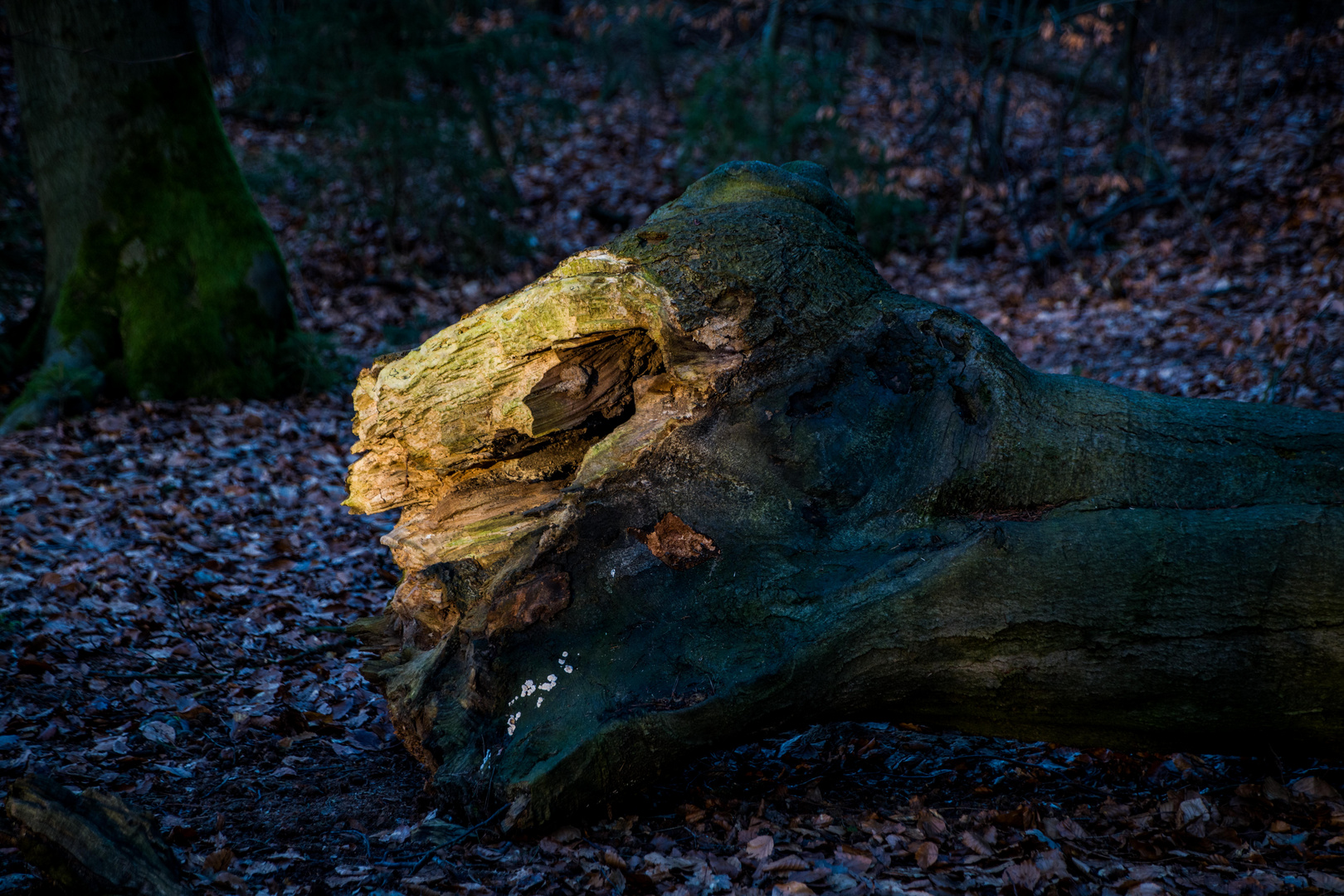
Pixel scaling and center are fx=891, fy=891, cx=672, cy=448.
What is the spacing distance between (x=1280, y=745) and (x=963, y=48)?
966 cm

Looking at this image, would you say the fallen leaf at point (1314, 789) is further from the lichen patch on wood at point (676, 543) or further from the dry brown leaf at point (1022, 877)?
the lichen patch on wood at point (676, 543)

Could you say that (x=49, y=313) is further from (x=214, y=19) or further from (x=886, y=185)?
(x=214, y=19)

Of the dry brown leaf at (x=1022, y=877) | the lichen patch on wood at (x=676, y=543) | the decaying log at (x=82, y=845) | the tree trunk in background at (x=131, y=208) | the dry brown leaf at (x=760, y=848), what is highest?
the tree trunk in background at (x=131, y=208)

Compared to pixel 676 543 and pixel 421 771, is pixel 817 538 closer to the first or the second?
pixel 676 543

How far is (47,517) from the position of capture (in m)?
5.24

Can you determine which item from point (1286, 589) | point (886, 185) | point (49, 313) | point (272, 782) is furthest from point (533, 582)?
point (886, 185)

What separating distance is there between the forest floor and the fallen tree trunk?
9.8 inches

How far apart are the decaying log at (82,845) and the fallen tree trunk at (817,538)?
0.84 metres

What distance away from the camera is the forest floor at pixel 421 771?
269cm

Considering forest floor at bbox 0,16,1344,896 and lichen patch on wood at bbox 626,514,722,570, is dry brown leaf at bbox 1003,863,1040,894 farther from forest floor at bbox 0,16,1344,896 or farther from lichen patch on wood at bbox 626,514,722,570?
lichen patch on wood at bbox 626,514,722,570

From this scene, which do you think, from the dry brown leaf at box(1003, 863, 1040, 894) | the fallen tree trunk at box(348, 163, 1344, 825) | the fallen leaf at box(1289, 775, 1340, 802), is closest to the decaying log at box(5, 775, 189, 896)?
the fallen tree trunk at box(348, 163, 1344, 825)

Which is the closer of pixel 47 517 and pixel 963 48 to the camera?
pixel 47 517

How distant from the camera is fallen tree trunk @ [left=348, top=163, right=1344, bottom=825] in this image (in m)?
2.86

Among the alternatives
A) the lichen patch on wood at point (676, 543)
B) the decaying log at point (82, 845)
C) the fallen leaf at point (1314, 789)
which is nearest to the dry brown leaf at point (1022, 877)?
the fallen leaf at point (1314, 789)
